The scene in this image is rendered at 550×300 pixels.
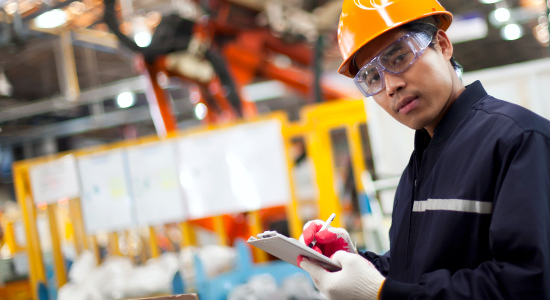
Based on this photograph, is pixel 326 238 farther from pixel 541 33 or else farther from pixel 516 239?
pixel 541 33

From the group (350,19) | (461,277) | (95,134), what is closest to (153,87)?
(350,19)

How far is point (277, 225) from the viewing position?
22.8 ft

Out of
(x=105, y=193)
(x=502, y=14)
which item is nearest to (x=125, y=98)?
(x=105, y=193)

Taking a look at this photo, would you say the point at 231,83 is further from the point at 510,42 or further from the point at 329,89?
the point at 510,42

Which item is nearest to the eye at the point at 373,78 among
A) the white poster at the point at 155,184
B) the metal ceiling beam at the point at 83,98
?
the white poster at the point at 155,184

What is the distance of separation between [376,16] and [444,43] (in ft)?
0.88

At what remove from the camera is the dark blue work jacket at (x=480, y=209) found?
1.03 meters

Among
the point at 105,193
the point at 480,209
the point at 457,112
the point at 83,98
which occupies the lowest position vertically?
the point at 480,209

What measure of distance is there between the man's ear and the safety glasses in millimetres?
50

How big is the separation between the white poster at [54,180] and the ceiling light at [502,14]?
405 inches

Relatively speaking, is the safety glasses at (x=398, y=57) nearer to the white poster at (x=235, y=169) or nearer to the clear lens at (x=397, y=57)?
the clear lens at (x=397, y=57)

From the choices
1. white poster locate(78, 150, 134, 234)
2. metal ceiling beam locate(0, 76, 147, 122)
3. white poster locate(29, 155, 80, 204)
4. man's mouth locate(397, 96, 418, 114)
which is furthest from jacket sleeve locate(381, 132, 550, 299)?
metal ceiling beam locate(0, 76, 147, 122)

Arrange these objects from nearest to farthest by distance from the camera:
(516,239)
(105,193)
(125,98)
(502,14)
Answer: (516,239) < (105,193) < (502,14) < (125,98)

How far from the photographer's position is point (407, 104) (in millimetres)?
1396
